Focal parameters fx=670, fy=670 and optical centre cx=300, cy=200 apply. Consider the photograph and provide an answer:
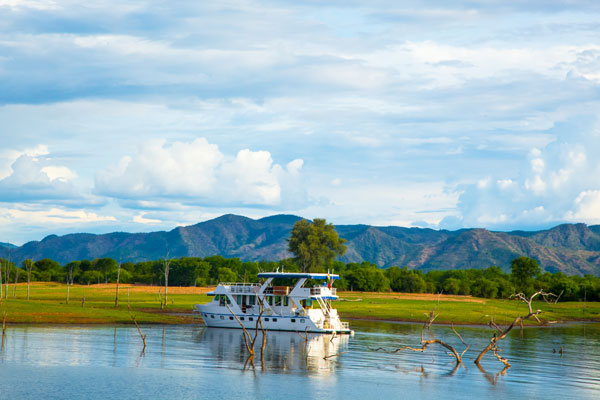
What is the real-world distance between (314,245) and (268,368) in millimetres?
106979

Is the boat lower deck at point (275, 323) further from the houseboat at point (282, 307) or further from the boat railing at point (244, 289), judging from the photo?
the boat railing at point (244, 289)

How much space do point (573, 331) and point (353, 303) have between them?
1681 inches

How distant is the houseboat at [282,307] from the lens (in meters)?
86.8

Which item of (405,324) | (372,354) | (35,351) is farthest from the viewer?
(405,324)

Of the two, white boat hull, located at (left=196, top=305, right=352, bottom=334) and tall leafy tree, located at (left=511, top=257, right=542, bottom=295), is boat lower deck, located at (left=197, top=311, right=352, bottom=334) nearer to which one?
white boat hull, located at (left=196, top=305, right=352, bottom=334)

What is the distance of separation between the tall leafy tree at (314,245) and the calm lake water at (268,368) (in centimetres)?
8078

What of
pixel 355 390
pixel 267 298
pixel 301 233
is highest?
pixel 301 233

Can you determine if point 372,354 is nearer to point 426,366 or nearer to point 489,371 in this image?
point 426,366

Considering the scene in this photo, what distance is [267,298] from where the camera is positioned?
9006 centimetres

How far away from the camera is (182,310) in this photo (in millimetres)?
111812

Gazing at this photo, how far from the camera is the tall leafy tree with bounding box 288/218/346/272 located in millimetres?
165000

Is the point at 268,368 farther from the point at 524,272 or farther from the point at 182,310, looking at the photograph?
the point at 524,272

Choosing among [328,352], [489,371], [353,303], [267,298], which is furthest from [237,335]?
[353,303]

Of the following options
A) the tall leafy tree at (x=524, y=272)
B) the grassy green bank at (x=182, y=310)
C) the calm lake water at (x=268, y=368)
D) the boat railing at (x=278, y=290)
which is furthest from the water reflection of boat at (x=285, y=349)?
the tall leafy tree at (x=524, y=272)
